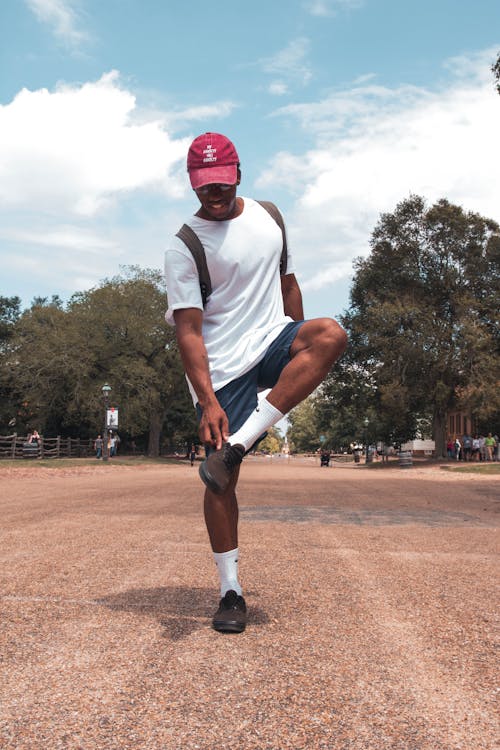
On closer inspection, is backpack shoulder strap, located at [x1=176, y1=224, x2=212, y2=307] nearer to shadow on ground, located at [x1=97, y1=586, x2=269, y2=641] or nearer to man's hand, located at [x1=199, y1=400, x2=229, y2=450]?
man's hand, located at [x1=199, y1=400, x2=229, y2=450]

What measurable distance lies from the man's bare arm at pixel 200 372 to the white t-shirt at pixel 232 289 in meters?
0.05

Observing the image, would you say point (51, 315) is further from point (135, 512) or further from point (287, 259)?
point (287, 259)

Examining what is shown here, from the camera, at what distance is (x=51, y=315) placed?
157 feet

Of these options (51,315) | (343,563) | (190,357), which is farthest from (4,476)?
(51,315)

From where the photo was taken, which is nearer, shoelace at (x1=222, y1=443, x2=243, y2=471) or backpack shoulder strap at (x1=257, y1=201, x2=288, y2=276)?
shoelace at (x1=222, y1=443, x2=243, y2=471)

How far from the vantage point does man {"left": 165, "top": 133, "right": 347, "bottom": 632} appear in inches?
118

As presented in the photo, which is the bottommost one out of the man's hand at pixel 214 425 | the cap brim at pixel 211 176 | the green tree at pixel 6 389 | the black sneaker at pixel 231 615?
the black sneaker at pixel 231 615

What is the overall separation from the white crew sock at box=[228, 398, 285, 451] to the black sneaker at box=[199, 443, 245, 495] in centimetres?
4

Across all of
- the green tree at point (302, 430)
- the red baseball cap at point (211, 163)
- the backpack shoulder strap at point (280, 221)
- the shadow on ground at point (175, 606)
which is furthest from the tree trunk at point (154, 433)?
the green tree at point (302, 430)

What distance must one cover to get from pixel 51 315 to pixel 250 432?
154 feet

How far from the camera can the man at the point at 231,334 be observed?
3.01 m

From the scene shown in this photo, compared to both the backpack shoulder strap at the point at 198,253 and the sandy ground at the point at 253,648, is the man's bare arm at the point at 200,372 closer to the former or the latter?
the backpack shoulder strap at the point at 198,253

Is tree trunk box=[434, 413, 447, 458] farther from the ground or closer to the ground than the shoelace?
farther from the ground

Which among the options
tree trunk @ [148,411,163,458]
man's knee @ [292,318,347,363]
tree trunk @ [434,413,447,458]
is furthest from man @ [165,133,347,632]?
tree trunk @ [148,411,163,458]
